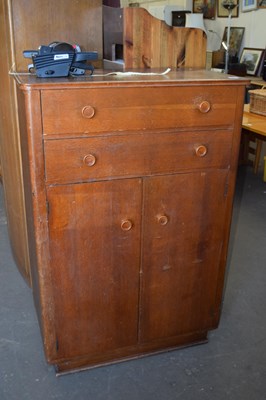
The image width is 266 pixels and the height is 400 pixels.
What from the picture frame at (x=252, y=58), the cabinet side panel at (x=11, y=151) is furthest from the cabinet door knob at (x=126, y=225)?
the picture frame at (x=252, y=58)

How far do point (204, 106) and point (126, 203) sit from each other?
42 cm

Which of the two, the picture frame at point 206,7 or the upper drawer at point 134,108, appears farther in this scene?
the picture frame at point 206,7

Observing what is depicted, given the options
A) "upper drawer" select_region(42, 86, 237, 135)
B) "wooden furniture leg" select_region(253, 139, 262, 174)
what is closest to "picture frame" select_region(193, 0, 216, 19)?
"wooden furniture leg" select_region(253, 139, 262, 174)

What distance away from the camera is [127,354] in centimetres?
174

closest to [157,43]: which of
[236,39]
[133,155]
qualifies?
[133,155]

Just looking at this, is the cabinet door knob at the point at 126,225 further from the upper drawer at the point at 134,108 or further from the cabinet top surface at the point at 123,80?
the cabinet top surface at the point at 123,80

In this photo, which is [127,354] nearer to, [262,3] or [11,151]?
[11,151]

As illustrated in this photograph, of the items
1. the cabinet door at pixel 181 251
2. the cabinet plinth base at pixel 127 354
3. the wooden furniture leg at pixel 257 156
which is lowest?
the cabinet plinth base at pixel 127 354

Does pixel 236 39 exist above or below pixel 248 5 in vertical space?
below

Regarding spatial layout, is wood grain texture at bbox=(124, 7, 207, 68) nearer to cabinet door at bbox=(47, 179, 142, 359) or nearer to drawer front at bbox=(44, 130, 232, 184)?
drawer front at bbox=(44, 130, 232, 184)

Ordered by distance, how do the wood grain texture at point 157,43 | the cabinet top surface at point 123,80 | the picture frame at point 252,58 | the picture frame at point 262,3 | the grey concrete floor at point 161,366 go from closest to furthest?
the cabinet top surface at point 123,80 < the grey concrete floor at point 161,366 < the wood grain texture at point 157,43 < the picture frame at point 262,3 < the picture frame at point 252,58

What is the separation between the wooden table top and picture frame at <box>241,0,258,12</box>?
2.29 meters

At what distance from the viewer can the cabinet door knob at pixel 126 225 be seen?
150 cm

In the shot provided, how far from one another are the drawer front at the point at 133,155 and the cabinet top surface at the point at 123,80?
A: 0.54 feet
